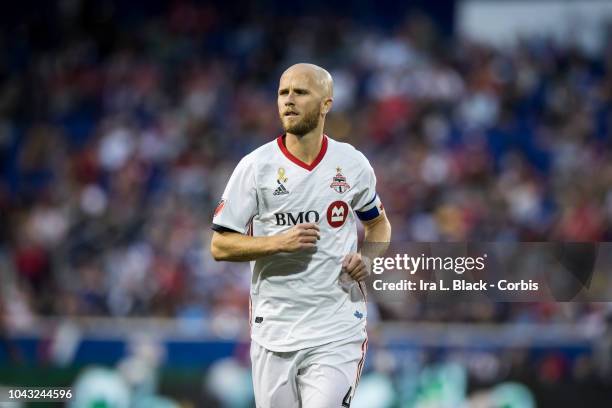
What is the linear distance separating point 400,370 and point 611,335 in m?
1.86

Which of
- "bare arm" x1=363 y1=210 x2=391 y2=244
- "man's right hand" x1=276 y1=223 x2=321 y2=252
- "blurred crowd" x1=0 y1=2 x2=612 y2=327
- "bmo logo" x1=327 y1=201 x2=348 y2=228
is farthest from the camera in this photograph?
"blurred crowd" x1=0 y1=2 x2=612 y2=327

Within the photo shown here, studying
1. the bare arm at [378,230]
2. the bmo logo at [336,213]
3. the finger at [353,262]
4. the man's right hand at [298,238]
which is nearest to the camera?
the man's right hand at [298,238]

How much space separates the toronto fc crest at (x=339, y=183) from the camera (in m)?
4.98

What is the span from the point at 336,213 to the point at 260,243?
0.45 meters

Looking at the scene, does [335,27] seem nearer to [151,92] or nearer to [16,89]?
[151,92]

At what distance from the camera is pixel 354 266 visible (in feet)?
15.8

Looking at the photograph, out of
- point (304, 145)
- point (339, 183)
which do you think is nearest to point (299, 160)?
point (304, 145)

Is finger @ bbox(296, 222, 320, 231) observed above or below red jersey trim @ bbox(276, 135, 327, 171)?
below

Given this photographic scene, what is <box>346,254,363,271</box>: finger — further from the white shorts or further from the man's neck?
the man's neck

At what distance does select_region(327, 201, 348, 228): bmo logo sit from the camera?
4949 mm

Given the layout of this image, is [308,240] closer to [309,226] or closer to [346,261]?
[309,226]

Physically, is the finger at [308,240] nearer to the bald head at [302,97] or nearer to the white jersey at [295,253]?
the white jersey at [295,253]

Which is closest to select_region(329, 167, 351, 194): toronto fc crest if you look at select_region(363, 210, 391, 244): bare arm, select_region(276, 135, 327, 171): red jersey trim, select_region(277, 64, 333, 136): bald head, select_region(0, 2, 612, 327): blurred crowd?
select_region(276, 135, 327, 171): red jersey trim

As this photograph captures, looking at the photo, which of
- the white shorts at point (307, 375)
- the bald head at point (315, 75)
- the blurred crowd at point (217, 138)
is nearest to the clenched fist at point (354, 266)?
the white shorts at point (307, 375)
